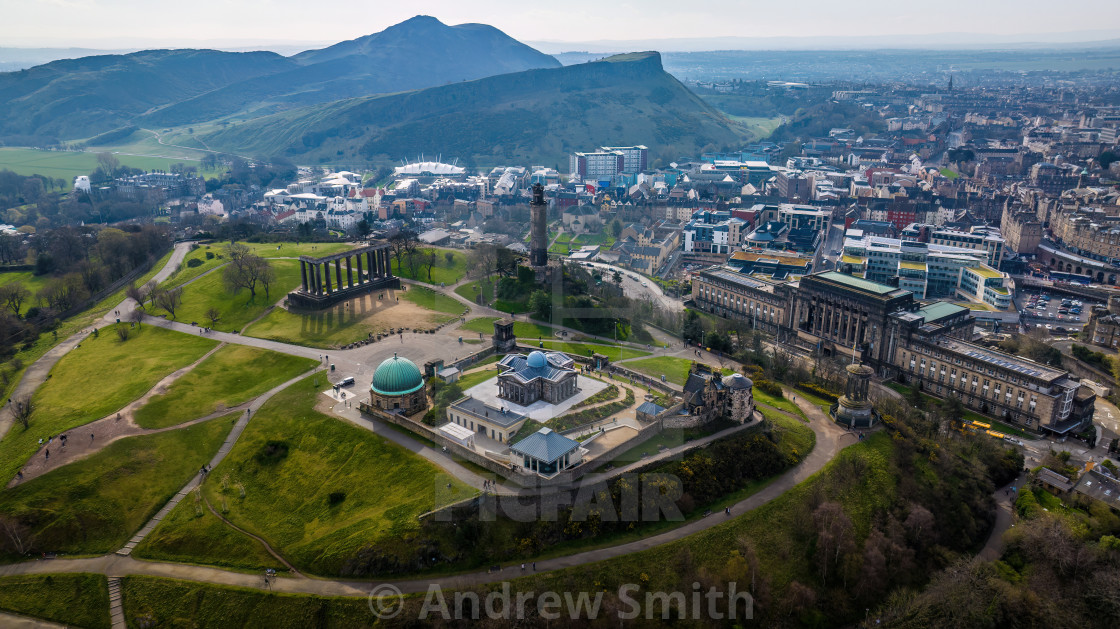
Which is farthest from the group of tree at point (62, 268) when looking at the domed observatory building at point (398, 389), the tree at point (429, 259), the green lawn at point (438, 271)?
the tree at point (429, 259)

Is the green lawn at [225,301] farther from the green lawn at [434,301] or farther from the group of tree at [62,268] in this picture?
the green lawn at [434,301]

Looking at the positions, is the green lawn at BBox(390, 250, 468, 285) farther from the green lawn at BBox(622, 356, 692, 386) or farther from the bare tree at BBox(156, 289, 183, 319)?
the green lawn at BBox(622, 356, 692, 386)

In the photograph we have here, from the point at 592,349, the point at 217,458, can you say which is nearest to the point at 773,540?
the point at 592,349

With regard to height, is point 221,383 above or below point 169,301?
below

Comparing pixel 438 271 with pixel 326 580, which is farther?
pixel 438 271

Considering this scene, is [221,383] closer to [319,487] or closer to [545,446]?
[319,487]

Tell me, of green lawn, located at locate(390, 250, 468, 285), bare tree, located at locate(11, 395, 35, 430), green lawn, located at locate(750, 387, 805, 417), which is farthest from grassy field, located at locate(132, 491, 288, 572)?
green lawn, located at locate(390, 250, 468, 285)

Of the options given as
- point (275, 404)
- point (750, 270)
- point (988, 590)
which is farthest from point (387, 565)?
point (750, 270)
